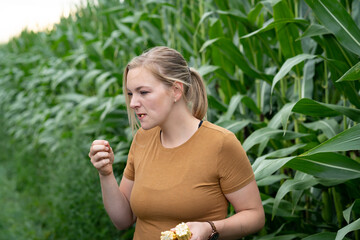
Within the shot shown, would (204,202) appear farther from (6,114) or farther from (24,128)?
(6,114)

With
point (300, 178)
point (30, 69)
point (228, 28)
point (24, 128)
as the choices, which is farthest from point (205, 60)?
point (30, 69)

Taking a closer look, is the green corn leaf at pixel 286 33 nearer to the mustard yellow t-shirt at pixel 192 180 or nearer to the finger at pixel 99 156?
the mustard yellow t-shirt at pixel 192 180

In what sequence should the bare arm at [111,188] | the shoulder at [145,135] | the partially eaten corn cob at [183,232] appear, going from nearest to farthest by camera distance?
1. the partially eaten corn cob at [183,232]
2. the bare arm at [111,188]
3. the shoulder at [145,135]

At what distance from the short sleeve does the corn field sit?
260mm

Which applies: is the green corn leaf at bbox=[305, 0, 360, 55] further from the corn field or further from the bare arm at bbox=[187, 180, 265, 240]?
the bare arm at bbox=[187, 180, 265, 240]

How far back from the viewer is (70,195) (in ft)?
10.5

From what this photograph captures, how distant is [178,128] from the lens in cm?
153

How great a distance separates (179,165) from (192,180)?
0.07m

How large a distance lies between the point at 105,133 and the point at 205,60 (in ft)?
4.64

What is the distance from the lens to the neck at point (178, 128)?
1526mm

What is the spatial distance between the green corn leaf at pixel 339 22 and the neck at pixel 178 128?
2.37 feet

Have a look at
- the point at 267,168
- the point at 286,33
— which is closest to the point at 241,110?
the point at 286,33

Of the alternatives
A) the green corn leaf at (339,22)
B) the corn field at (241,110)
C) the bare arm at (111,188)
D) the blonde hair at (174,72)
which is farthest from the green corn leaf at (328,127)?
the bare arm at (111,188)

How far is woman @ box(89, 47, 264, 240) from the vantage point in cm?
144
